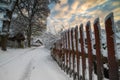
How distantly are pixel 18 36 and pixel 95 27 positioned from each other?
39.8 meters

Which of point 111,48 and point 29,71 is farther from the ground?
point 111,48

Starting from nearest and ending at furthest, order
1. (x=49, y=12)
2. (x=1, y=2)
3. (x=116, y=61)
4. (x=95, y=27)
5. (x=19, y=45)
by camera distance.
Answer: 1. (x=116, y=61)
2. (x=95, y=27)
3. (x=1, y=2)
4. (x=49, y=12)
5. (x=19, y=45)

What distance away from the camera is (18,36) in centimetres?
4162

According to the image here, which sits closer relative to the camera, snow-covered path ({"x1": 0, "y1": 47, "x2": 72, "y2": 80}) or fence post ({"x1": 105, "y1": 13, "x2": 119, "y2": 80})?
fence post ({"x1": 105, "y1": 13, "x2": 119, "y2": 80})

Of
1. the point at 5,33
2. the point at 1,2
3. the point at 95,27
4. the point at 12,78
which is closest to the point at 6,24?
the point at 5,33

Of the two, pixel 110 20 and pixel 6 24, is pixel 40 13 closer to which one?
pixel 6 24

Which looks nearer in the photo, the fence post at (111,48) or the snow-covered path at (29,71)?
the fence post at (111,48)

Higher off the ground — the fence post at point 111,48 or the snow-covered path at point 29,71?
the fence post at point 111,48

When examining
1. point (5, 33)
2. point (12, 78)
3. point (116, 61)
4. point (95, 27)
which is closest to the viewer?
point (116, 61)

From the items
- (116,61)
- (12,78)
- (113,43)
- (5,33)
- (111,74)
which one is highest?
(5,33)

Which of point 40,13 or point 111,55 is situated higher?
point 40,13

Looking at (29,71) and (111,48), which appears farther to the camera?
(29,71)

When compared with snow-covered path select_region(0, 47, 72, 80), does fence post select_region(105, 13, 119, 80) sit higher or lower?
higher

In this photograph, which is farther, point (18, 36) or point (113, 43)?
point (18, 36)
